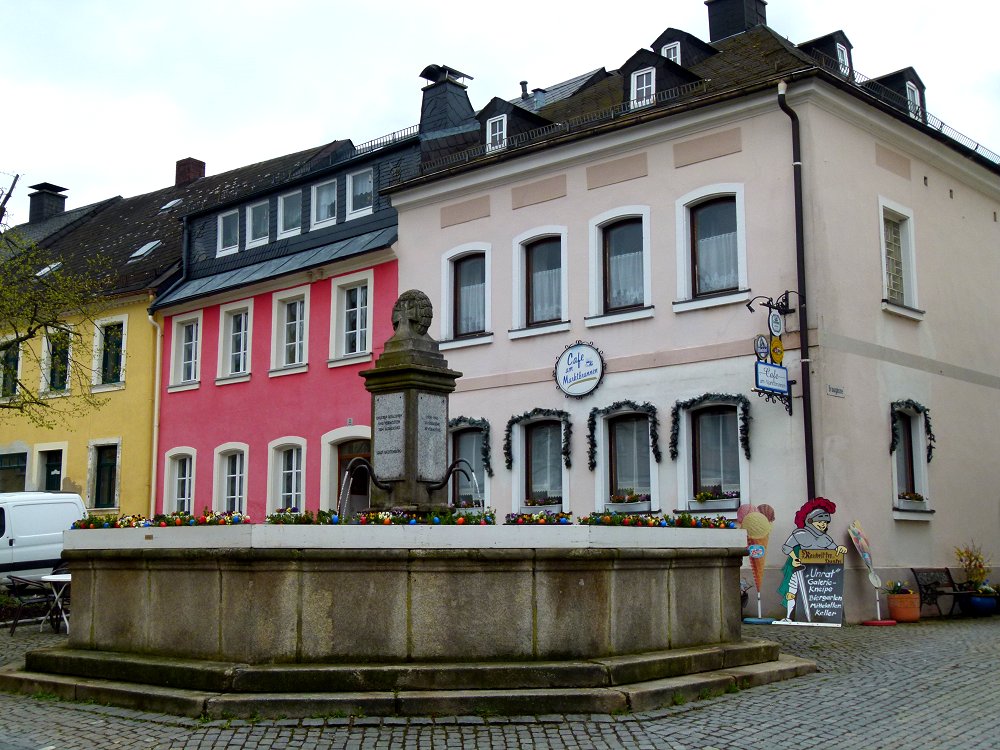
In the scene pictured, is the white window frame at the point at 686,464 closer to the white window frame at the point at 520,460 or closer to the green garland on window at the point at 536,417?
the green garland on window at the point at 536,417

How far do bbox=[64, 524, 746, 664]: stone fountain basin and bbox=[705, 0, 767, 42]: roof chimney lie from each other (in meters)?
15.0

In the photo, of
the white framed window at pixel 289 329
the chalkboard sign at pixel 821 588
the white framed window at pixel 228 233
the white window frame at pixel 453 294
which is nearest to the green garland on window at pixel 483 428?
the white window frame at pixel 453 294

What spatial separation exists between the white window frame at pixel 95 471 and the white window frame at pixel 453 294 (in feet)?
33.9

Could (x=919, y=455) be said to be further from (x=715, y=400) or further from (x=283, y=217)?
(x=283, y=217)

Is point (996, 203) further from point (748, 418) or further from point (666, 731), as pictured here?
point (666, 731)

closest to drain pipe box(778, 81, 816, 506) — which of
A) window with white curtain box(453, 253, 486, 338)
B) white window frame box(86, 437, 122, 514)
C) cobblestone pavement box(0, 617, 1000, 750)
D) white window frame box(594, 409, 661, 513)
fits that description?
white window frame box(594, 409, 661, 513)

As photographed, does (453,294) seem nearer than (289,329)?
Yes

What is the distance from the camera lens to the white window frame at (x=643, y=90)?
1914cm

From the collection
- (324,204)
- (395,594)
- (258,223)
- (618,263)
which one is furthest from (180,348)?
(395,594)

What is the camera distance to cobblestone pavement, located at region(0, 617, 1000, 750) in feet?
24.8

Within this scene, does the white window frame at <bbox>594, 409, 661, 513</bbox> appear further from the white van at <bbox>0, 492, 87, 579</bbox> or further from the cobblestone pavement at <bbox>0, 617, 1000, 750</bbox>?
the white van at <bbox>0, 492, 87, 579</bbox>

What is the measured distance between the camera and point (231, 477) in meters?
25.5

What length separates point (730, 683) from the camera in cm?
941

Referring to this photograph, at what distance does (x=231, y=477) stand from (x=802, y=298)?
1386cm
